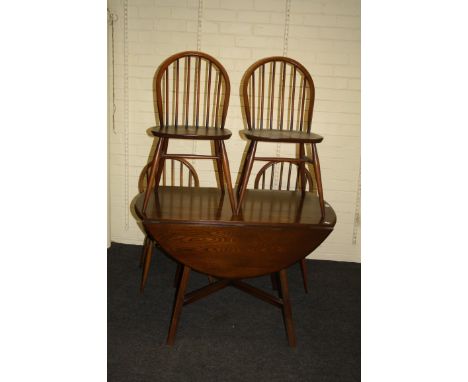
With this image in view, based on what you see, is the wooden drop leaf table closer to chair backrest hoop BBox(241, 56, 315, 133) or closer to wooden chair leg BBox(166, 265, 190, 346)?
wooden chair leg BBox(166, 265, 190, 346)

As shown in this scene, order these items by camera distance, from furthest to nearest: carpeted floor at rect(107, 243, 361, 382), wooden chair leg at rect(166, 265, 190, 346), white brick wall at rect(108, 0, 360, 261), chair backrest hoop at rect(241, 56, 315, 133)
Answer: white brick wall at rect(108, 0, 360, 261)
chair backrest hoop at rect(241, 56, 315, 133)
wooden chair leg at rect(166, 265, 190, 346)
carpeted floor at rect(107, 243, 361, 382)

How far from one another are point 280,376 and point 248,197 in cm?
98

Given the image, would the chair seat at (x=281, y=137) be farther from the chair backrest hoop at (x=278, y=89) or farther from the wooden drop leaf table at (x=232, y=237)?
the wooden drop leaf table at (x=232, y=237)

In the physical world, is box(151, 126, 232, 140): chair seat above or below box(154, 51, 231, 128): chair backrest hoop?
below

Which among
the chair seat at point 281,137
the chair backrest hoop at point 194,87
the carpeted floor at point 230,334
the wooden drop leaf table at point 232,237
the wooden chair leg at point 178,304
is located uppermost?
the chair backrest hoop at point 194,87

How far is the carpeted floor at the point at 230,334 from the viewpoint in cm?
194

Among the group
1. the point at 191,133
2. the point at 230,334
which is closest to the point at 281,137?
the point at 191,133

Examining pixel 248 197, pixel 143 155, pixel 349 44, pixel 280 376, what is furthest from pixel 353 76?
pixel 280 376

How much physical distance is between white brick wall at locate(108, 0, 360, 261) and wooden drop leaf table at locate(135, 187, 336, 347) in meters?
1.08

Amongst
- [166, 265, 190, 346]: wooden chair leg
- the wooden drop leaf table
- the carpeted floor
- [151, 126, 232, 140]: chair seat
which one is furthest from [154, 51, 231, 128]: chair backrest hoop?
the carpeted floor

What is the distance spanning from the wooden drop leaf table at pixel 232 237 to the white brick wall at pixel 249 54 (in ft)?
3.55

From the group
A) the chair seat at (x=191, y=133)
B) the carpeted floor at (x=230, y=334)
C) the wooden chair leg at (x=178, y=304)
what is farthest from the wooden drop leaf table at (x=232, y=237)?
the chair seat at (x=191, y=133)

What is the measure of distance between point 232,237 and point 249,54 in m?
1.63

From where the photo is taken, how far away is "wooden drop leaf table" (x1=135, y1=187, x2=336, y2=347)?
1.97 metres
